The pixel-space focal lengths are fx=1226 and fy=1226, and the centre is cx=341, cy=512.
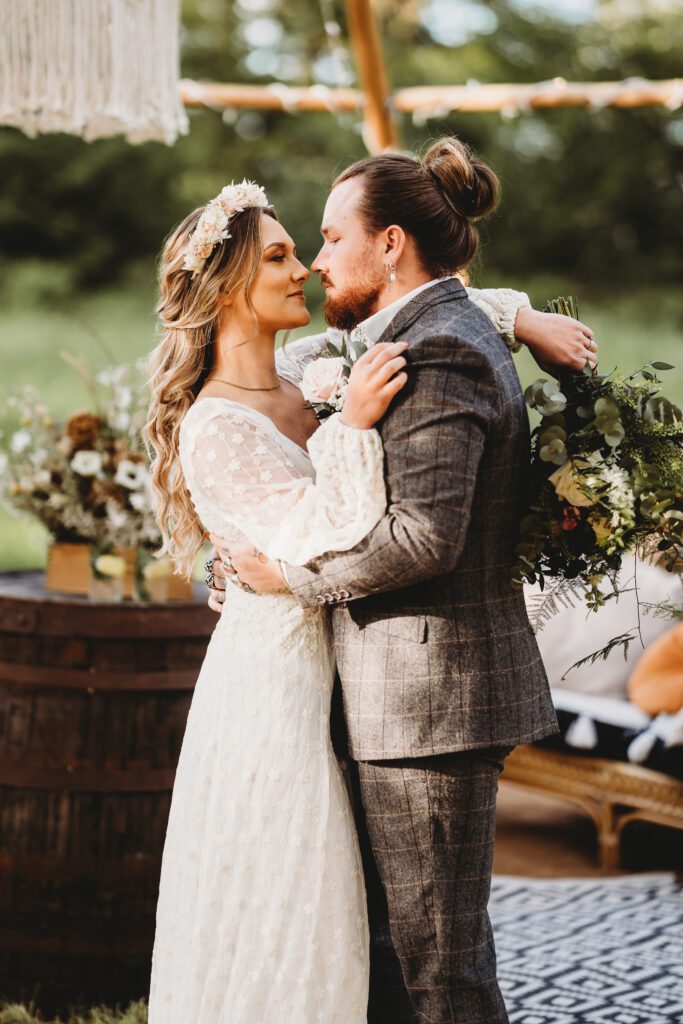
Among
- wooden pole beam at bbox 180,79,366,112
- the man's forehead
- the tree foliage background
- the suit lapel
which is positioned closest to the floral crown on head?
the man's forehead

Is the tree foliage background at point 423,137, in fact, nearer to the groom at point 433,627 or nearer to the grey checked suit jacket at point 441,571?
the groom at point 433,627

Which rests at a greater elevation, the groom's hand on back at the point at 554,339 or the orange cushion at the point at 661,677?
the groom's hand on back at the point at 554,339

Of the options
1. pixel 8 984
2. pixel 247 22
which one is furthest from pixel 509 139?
pixel 8 984

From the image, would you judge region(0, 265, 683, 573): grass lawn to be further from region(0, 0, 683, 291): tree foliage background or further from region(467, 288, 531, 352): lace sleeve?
region(467, 288, 531, 352): lace sleeve

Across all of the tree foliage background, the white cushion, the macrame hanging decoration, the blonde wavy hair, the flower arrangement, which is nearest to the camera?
the flower arrangement

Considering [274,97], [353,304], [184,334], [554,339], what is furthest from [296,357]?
[274,97]

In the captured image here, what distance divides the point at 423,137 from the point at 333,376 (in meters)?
10.6

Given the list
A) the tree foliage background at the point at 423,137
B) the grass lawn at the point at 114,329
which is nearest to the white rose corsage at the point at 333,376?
the grass lawn at the point at 114,329

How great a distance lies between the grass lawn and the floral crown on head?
7552mm

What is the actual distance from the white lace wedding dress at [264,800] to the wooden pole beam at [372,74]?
315cm

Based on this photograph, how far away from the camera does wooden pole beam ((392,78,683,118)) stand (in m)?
5.17

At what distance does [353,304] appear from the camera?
94.8 inches

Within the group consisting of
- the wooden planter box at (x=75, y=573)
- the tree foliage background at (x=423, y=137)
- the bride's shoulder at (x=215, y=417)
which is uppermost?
the tree foliage background at (x=423, y=137)

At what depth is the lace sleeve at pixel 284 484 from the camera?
6.94ft
